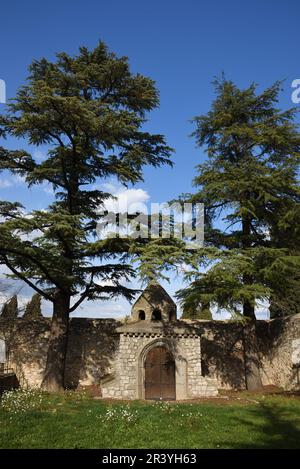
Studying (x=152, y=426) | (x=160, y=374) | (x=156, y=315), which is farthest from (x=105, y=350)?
(x=152, y=426)

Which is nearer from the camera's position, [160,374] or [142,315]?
[160,374]

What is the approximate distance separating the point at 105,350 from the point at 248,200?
32.3ft

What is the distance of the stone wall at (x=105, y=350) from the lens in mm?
18547

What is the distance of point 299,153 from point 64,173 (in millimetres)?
10457

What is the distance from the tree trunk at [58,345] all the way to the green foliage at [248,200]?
501 cm

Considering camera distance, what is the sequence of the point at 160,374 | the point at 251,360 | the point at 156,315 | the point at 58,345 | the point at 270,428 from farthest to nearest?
1. the point at 251,360
2. the point at 156,315
3. the point at 58,345
4. the point at 160,374
5. the point at 270,428

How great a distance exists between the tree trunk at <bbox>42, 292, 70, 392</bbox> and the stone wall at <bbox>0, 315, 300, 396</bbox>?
8.55 feet

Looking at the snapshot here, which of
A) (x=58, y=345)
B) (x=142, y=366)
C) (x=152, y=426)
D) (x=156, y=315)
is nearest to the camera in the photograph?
(x=152, y=426)

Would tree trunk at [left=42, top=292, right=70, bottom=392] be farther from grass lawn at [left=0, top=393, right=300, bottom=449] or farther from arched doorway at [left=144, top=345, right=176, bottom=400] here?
arched doorway at [left=144, top=345, right=176, bottom=400]

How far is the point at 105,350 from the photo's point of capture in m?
19.1

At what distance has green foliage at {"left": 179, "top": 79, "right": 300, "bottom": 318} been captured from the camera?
14.9 meters

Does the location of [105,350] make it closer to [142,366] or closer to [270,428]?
[142,366]

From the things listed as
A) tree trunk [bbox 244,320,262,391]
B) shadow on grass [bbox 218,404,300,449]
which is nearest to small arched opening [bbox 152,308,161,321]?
tree trunk [bbox 244,320,262,391]

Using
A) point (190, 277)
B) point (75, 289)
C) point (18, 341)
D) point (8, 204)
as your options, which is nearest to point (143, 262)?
point (190, 277)
